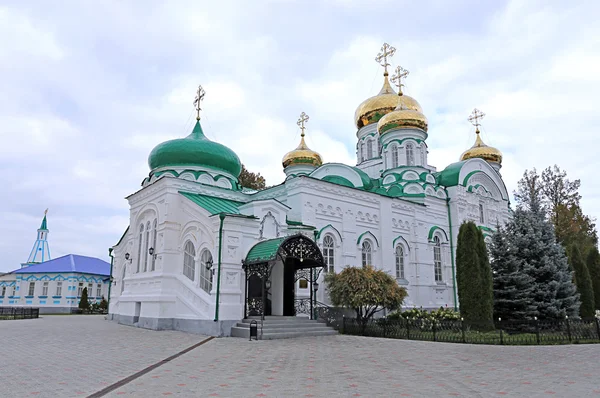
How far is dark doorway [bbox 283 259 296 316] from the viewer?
47.4 feet

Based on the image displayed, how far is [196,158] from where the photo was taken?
17.2 m

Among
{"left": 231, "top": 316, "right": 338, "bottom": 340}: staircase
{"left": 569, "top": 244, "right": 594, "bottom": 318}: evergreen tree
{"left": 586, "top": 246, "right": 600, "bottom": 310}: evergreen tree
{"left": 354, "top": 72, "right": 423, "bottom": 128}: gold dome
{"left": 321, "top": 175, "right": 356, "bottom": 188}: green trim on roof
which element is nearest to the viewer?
{"left": 231, "top": 316, "right": 338, "bottom": 340}: staircase

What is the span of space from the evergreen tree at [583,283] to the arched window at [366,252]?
753 cm

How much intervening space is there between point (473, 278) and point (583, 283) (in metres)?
6.69

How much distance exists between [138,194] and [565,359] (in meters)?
14.0

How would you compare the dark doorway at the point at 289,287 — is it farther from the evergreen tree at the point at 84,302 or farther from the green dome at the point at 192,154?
the evergreen tree at the point at 84,302

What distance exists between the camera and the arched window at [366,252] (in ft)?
59.1

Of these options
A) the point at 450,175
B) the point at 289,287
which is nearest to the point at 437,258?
the point at 450,175

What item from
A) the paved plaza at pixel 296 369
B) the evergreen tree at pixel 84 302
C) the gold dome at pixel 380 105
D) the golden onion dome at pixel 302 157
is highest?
the gold dome at pixel 380 105

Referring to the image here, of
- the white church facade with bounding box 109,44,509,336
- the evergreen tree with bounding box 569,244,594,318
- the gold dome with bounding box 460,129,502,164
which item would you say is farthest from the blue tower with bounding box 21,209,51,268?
the evergreen tree with bounding box 569,244,594,318

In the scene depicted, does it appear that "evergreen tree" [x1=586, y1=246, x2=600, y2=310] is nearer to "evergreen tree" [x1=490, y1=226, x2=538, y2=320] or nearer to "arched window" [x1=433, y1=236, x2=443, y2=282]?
"evergreen tree" [x1=490, y1=226, x2=538, y2=320]

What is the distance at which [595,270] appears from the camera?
17.6 m

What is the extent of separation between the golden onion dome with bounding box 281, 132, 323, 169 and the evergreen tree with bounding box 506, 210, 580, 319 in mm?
12377

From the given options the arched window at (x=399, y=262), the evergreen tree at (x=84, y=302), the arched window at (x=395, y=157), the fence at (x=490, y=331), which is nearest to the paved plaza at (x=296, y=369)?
the fence at (x=490, y=331)
